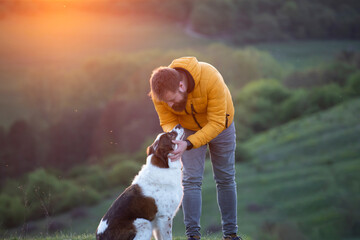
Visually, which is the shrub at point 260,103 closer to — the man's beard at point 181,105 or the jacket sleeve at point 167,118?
the jacket sleeve at point 167,118

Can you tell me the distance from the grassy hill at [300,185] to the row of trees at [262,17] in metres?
8.62

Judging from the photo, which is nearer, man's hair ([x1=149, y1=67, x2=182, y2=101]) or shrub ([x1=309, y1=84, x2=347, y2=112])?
man's hair ([x1=149, y1=67, x2=182, y2=101])

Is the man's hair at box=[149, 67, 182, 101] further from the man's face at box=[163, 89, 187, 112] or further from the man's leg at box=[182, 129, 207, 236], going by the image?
the man's leg at box=[182, 129, 207, 236]

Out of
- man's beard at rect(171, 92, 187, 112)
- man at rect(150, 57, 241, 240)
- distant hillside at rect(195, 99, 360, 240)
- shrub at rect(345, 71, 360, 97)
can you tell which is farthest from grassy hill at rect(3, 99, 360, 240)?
man's beard at rect(171, 92, 187, 112)

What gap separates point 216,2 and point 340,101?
55.9ft

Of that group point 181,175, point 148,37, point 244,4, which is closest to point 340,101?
point 244,4

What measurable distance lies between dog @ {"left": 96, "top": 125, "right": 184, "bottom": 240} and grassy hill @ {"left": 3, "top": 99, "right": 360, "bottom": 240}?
1216 cm

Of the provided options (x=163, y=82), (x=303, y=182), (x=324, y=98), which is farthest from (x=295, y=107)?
(x=163, y=82)

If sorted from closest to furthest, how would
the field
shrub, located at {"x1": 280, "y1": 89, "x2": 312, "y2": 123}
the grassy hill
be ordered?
the field → the grassy hill → shrub, located at {"x1": 280, "y1": 89, "x2": 312, "y2": 123}

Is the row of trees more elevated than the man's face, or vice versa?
the row of trees

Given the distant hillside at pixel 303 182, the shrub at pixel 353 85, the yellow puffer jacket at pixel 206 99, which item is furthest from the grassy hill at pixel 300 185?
the yellow puffer jacket at pixel 206 99

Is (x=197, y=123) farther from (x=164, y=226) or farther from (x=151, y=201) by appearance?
(x=164, y=226)

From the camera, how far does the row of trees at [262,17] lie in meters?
32.7

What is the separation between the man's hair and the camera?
311cm
